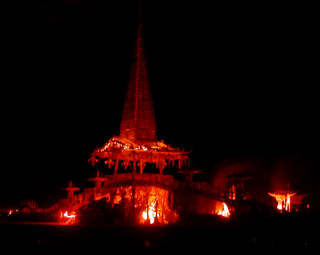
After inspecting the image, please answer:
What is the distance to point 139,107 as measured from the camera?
32.0 m

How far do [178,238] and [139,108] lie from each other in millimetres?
14681

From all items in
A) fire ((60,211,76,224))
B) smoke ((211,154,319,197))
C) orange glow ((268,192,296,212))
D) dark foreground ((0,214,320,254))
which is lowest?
dark foreground ((0,214,320,254))

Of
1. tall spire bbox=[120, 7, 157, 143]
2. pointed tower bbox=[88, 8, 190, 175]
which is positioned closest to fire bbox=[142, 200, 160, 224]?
pointed tower bbox=[88, 8, 190, 175]

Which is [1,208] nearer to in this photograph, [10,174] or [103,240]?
[10,174]

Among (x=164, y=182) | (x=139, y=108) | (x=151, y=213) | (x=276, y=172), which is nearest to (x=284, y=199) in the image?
(x=276, y=172)

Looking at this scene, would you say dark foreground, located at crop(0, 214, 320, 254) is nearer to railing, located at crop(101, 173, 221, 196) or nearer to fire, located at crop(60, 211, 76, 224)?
fire, located at crop(60, 211, 76, 224)

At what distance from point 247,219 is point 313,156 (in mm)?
Answer: 10568

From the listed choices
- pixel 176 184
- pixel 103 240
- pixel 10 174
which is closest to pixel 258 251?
pixel 103 240

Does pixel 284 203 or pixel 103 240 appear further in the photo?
pixel 284 203

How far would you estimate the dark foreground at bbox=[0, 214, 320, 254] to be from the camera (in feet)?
59.3

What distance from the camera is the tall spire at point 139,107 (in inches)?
1241

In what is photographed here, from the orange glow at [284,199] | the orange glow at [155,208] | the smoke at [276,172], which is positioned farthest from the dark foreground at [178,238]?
the smoke at [276,172]

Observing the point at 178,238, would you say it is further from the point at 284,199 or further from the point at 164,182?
the point at 284,199

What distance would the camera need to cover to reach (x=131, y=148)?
1136 inches
